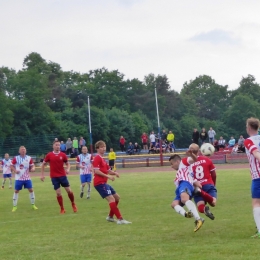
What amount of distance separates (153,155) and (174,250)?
3961cm

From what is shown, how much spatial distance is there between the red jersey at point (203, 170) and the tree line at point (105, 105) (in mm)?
Result: 50525

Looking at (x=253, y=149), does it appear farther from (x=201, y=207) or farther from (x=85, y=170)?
(x=85, y=170)

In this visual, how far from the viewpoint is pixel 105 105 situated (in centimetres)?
9594

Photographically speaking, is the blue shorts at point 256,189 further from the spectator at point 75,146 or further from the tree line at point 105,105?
the tree line at point 105,105

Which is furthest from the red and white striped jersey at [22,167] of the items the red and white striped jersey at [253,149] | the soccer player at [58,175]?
the red and white striped jersey at [253,149]

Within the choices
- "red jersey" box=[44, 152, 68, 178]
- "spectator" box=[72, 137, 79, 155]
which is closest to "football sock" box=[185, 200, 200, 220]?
"red jersey" box=[44, 152, 68, 178]

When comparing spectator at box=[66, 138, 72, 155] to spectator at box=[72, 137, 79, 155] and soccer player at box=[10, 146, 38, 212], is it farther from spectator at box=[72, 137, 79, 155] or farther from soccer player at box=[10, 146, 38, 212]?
soccer player at box=[10, 146, 38, 212]

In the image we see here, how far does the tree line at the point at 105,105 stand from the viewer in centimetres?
6881

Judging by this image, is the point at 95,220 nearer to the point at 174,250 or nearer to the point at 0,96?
the point at 174,250

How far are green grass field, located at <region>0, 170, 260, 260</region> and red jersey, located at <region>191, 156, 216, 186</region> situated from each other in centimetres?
100

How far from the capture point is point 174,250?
9.34 m

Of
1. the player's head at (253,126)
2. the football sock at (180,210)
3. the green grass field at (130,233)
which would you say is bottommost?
the green grass field at (130,233)

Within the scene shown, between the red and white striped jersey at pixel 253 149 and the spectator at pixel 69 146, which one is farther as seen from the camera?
the spectator at pixel 69 146

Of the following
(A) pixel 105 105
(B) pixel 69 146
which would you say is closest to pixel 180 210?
(B) pixel 69 146
